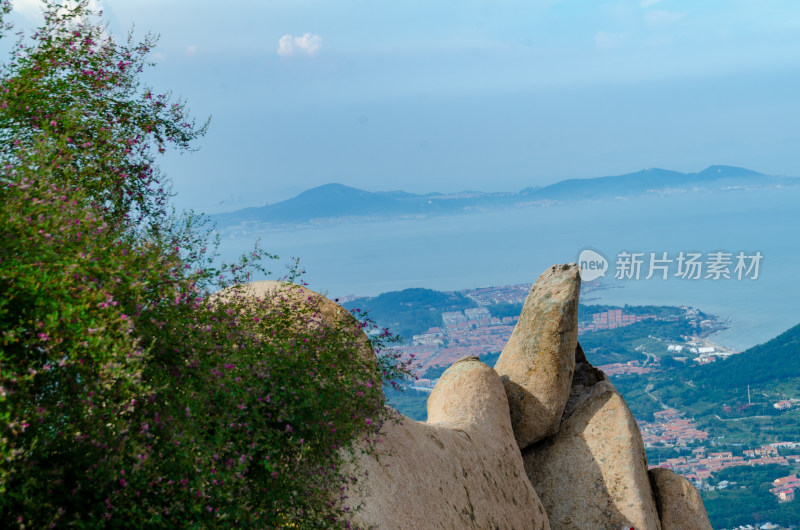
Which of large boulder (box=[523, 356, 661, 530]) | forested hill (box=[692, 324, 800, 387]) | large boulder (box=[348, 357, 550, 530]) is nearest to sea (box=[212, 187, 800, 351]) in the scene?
forested hill (box=[692, 324, 800, 387])

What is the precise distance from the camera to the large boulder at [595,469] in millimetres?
12711

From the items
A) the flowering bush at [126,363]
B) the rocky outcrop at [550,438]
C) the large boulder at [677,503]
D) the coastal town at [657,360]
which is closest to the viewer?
the flowering bush at [126,363]

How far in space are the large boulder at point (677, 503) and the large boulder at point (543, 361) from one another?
2208 mm

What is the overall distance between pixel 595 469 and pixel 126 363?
34.7 feet

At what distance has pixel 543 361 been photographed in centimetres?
1374

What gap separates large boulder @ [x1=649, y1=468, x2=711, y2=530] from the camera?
1353 cm

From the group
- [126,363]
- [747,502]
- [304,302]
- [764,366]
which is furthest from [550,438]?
[764,366]

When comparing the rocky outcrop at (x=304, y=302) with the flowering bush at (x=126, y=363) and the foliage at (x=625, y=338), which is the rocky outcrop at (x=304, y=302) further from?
the foliage at (x=625, y=338)

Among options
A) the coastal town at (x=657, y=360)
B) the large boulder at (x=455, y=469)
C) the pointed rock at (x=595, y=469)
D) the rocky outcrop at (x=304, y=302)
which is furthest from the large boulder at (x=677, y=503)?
the coastal town at (x=657, y=360)

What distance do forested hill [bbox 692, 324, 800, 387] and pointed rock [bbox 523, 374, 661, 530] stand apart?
4940 centimetres

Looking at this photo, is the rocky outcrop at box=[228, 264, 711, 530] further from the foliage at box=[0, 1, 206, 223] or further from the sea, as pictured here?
the sea

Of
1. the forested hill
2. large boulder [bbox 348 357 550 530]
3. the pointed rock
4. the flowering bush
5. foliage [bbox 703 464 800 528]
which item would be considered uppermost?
the flowering bush

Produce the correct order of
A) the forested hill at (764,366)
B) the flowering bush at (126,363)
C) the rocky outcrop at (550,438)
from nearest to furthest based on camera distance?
the flowering bush at (126,363), the rocky outcrop at (550,438), the forested hill at (764,366)

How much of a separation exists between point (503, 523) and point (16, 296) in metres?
7.71
